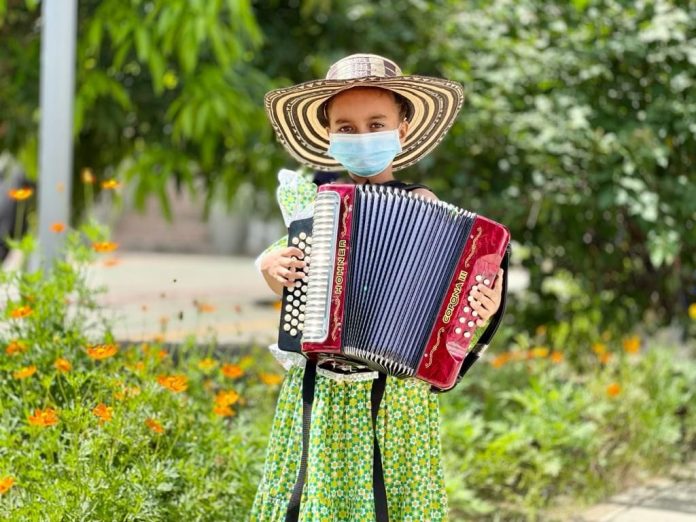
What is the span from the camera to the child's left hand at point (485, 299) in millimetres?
2451

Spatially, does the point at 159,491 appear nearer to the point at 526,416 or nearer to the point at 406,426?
the point at 406,426

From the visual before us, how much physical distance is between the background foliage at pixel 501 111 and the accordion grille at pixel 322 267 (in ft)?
8.08

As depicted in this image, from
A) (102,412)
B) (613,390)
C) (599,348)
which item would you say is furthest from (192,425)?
(599,348)

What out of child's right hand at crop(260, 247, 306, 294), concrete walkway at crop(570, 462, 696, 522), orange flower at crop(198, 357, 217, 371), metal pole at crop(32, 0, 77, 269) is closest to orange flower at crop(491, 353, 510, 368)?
concrete walkway at crop(570, 462, 696, 522)

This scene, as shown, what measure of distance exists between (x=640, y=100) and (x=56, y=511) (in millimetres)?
3969

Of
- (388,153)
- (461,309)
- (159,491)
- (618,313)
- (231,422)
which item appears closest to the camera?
(461,309)

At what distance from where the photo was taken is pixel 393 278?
8.08 ft

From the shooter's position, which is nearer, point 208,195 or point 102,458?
point 102,458

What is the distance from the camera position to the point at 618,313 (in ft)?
20.0

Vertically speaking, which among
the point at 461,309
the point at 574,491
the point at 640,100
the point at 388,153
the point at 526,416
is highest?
the point at 640,100

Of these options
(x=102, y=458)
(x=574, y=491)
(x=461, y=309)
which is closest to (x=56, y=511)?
(x=102, y=458)

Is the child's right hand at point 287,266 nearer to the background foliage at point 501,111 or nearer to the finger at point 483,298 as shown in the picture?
the finger at point 483,298

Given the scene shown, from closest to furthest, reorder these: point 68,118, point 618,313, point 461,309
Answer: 1. point 461,309
2. point 68,118
3. point 618,313

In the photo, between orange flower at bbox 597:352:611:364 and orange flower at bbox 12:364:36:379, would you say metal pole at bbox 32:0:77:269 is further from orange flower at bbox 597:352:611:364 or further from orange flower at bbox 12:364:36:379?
orange flower at bbox 597:352:611:364
